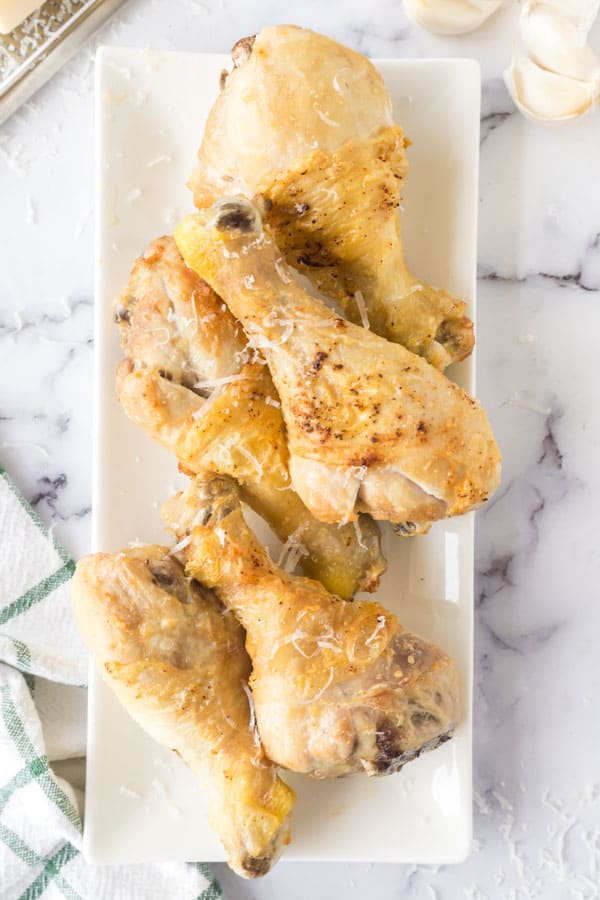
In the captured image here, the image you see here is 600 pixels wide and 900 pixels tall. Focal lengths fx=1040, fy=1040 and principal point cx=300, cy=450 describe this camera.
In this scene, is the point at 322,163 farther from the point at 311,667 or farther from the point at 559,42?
the point at 311,667

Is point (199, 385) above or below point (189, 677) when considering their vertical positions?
above

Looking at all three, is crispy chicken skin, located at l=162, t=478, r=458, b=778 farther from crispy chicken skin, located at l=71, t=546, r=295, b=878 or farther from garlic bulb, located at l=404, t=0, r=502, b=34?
garlic bulb, located at l=404, t=0, r=502, b=34

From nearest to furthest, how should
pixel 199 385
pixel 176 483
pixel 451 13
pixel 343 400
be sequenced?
pixel 343 400
pixel 199 385
pixel 176 483
pixel 451 13

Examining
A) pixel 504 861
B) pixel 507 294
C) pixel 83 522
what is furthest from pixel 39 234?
pixel 504 861

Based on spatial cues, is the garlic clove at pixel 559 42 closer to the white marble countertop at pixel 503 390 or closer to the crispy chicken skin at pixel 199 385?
the white marble countertop at pixel 503 390

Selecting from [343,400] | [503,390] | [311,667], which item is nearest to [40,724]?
[311,667]

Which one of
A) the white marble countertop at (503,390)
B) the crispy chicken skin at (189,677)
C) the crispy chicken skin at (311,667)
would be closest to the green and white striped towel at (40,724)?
the white marble countertop at (503,390)
